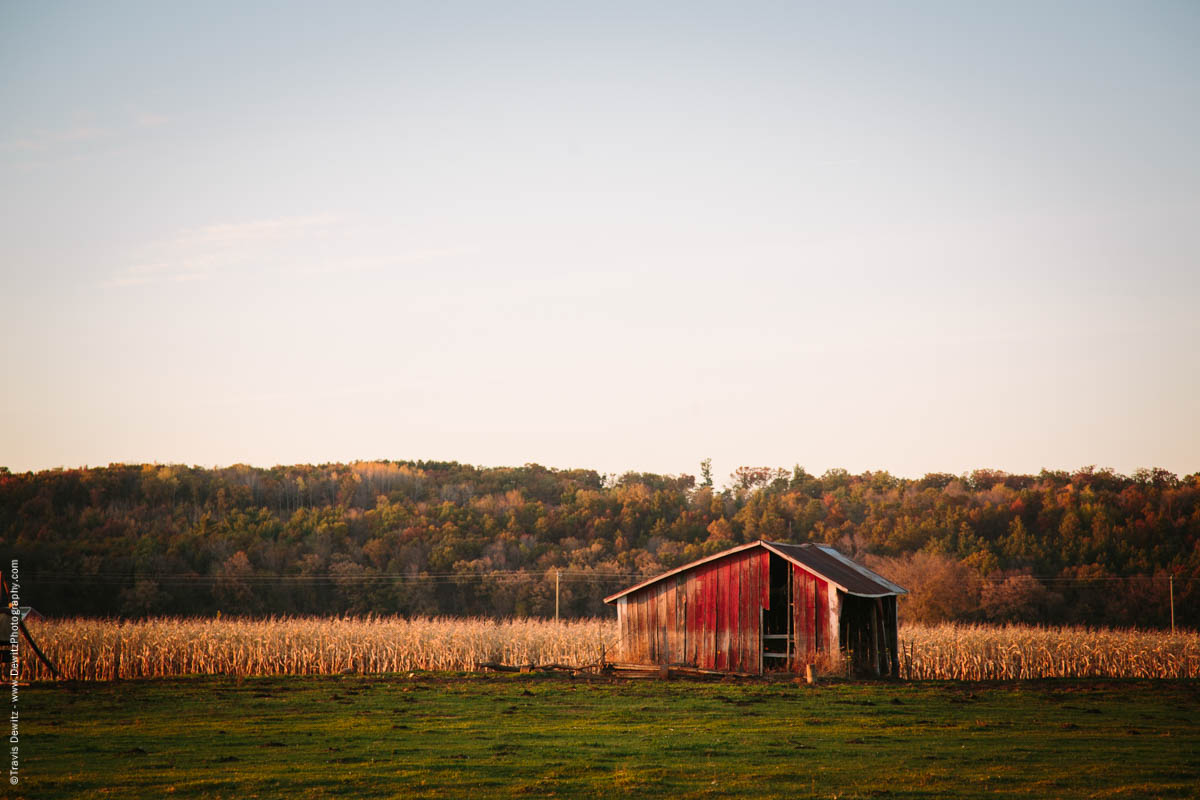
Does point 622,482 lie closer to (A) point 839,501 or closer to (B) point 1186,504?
(A) point 839,501

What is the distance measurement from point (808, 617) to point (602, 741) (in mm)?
13857

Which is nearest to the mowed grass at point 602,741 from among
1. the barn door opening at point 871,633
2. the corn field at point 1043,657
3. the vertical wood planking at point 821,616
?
the vertical wood planking at point 821,616

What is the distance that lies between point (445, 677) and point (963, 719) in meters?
15.4

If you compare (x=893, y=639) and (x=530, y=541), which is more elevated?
(x=530, y=541)

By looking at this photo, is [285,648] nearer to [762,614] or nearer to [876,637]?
[762,614]

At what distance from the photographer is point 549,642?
34.2 m

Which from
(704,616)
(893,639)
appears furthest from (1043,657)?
(704,616)

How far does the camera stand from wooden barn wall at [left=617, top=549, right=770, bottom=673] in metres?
29.1

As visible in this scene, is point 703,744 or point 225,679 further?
point 225,679

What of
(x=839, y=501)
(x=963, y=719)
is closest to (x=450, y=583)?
(x=839, y=501)

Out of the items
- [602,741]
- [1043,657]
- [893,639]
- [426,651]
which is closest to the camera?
[602,741]

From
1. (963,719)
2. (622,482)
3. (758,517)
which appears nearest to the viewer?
(963,719)

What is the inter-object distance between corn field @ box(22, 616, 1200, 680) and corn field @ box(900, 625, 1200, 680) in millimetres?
34

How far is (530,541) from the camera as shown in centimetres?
7894
